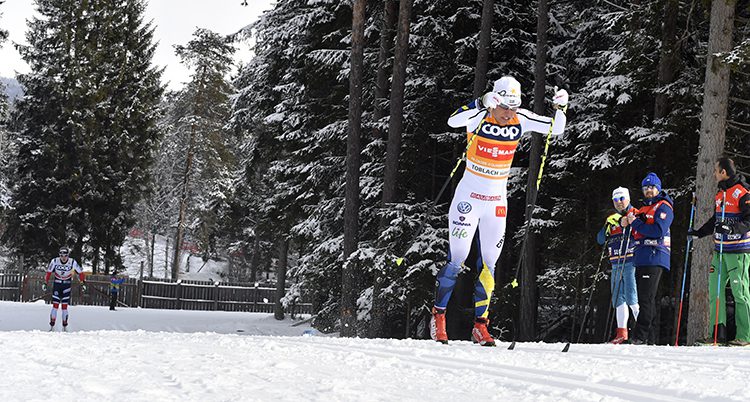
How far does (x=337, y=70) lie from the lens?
2044 cm

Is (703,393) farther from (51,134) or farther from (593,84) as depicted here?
(51,134)

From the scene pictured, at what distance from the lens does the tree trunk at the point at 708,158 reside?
11875 mm

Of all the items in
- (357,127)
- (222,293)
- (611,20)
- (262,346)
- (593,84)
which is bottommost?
(222,293)

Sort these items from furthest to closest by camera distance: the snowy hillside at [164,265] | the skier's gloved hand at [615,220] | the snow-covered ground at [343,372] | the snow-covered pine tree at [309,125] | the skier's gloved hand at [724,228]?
the snowy hillside at [164,265] → the snow-covered pine tree at [309,125] → the skier's gloved hand at [615,220] → the skier's gloved hand at [724,228] → the snow-covered ground at [343,372]

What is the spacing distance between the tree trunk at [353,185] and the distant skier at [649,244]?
8458 mm

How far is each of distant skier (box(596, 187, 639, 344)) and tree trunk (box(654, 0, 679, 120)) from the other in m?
5.96

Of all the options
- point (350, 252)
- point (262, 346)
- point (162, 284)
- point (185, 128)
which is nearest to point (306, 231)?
point (350, 252)

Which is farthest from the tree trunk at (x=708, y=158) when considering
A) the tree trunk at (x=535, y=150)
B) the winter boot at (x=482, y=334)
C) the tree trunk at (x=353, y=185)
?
the tree trunk at (x=353, y=185)

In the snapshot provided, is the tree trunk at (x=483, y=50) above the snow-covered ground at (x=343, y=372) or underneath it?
above

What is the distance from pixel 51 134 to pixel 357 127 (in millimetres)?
25178

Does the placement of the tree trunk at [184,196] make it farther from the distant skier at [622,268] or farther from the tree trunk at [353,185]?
the distant skier at [622,268]

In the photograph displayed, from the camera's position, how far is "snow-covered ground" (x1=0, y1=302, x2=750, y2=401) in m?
4.22

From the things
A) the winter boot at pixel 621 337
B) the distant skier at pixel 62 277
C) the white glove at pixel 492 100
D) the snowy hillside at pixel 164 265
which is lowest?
the snowy hillside at pixel 164 265

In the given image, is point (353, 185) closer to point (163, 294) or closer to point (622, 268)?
point (622, 268)
